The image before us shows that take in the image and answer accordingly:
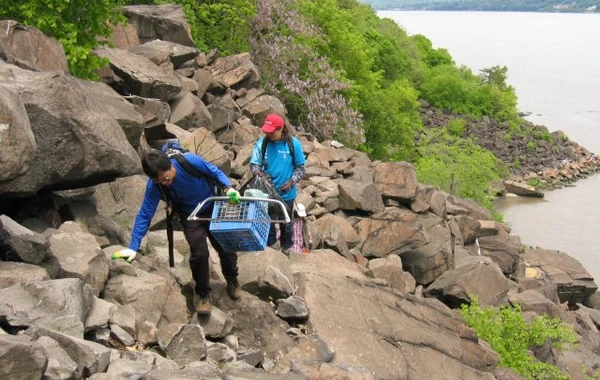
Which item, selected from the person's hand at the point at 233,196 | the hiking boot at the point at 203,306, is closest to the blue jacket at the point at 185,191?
the person's hand at the point at 233,196

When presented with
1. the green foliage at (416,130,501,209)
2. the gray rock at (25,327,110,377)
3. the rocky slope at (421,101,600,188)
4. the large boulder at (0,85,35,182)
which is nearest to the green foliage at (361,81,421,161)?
the green foliage at (416,130,501,209)

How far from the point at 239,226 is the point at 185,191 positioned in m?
0.76

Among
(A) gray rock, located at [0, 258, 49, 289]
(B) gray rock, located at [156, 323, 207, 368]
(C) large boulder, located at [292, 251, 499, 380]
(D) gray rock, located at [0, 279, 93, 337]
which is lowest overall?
(C) large boulder, located at [292, 251, 499, 380]

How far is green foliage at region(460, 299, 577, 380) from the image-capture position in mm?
12492

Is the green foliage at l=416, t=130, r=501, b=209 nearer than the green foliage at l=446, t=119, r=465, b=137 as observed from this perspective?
Yes

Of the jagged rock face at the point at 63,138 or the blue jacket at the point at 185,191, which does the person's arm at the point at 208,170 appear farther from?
the jagged rock face at the point at 63,138

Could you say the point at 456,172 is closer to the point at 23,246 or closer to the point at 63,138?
the point at 63,138

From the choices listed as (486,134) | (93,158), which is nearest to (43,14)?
(93,158)

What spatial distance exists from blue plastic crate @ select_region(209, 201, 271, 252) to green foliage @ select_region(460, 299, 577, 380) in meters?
6.03

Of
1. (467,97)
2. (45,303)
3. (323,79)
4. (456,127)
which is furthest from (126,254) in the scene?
(467,97)

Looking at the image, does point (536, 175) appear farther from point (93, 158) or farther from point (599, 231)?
point (93, 158)

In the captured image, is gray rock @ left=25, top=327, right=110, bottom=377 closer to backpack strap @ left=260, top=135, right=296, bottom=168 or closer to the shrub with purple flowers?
backpack strap @ left=260, top=135, right=296, bottom=168

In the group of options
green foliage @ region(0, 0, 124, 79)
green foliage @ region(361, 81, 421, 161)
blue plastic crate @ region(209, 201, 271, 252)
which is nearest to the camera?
blue plastic crate @ region(209, 201, 271, 252)

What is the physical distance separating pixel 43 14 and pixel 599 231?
2688 cm
